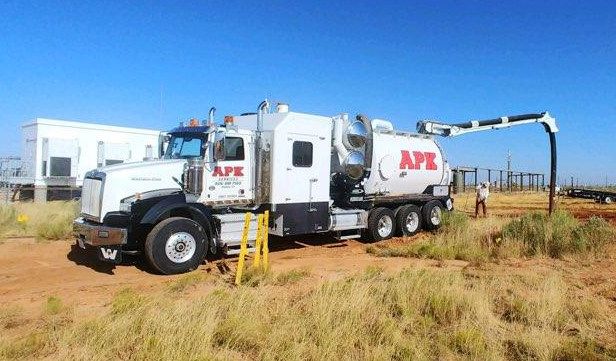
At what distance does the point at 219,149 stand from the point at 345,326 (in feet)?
18.8

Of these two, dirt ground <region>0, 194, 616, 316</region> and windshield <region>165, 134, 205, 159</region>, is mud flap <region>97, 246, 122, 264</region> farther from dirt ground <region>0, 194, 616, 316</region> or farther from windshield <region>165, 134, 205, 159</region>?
windshield <region>165, 134, 205, 159</region>

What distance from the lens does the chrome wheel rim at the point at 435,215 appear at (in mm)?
17328

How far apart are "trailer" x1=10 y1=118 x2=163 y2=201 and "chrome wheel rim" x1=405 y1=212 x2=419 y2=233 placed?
12936 millimetres

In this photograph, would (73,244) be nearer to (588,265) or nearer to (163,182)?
(163,182)

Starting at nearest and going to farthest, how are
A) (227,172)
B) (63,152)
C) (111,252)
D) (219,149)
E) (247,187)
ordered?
1. (111,252)
2. (219,149)
3. (227,172)
4. (247,187)
5. (63,152)

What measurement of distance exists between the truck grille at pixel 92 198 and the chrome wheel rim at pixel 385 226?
8407 mm

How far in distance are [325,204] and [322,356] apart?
816 cm

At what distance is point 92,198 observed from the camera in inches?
406

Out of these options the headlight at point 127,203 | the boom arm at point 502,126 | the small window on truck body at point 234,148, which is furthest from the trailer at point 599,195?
the headlight at point 127,203

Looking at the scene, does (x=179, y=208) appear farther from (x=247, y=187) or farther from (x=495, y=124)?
(x=495, y=124)

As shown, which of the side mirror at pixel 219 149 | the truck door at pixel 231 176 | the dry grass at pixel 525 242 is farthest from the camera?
the dry grass at pixel 525 242

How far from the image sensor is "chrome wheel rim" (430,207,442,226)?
17.3 m

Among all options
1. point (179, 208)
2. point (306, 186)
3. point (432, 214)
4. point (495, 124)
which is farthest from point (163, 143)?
point (495, 124)

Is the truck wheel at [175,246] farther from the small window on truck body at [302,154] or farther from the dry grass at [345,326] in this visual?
the small window on truck body at [302,154]
